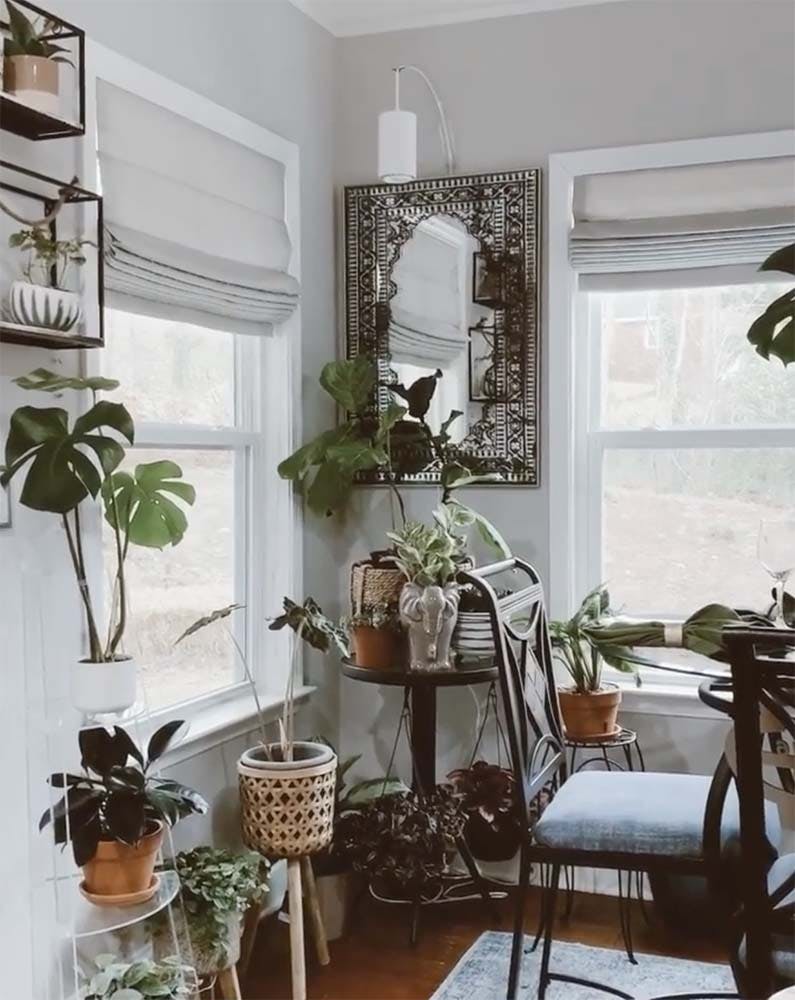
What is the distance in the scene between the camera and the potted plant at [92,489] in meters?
2.23

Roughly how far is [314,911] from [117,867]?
0.86 m

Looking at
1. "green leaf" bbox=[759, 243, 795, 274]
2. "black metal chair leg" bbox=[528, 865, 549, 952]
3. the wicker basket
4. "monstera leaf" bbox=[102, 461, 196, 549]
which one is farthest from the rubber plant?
"black metal chair leg" bbox=[528, 865, 549, 952]

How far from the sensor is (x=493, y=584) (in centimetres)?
356

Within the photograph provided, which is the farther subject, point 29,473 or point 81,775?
point 81,775

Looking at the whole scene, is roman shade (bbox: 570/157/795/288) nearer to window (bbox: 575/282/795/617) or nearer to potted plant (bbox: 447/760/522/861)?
window (bbox: 575/282/795/617)

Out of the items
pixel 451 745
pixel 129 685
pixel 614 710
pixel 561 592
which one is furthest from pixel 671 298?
pixel 129 685

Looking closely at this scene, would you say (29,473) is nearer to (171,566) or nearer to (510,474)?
(171,566)

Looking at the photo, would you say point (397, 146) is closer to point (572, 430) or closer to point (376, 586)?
point (572, 430)

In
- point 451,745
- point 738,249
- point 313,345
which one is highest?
point 738,249

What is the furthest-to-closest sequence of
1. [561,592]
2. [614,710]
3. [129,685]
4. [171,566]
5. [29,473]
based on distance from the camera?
[561,592]
[614,710]
[171,566]
[129,685]
[29,473]

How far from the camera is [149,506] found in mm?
2492

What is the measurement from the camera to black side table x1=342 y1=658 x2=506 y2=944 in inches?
121

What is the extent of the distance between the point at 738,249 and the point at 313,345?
1.28 meters

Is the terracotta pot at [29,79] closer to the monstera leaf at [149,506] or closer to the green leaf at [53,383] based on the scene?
the green leaf at [53,383]
